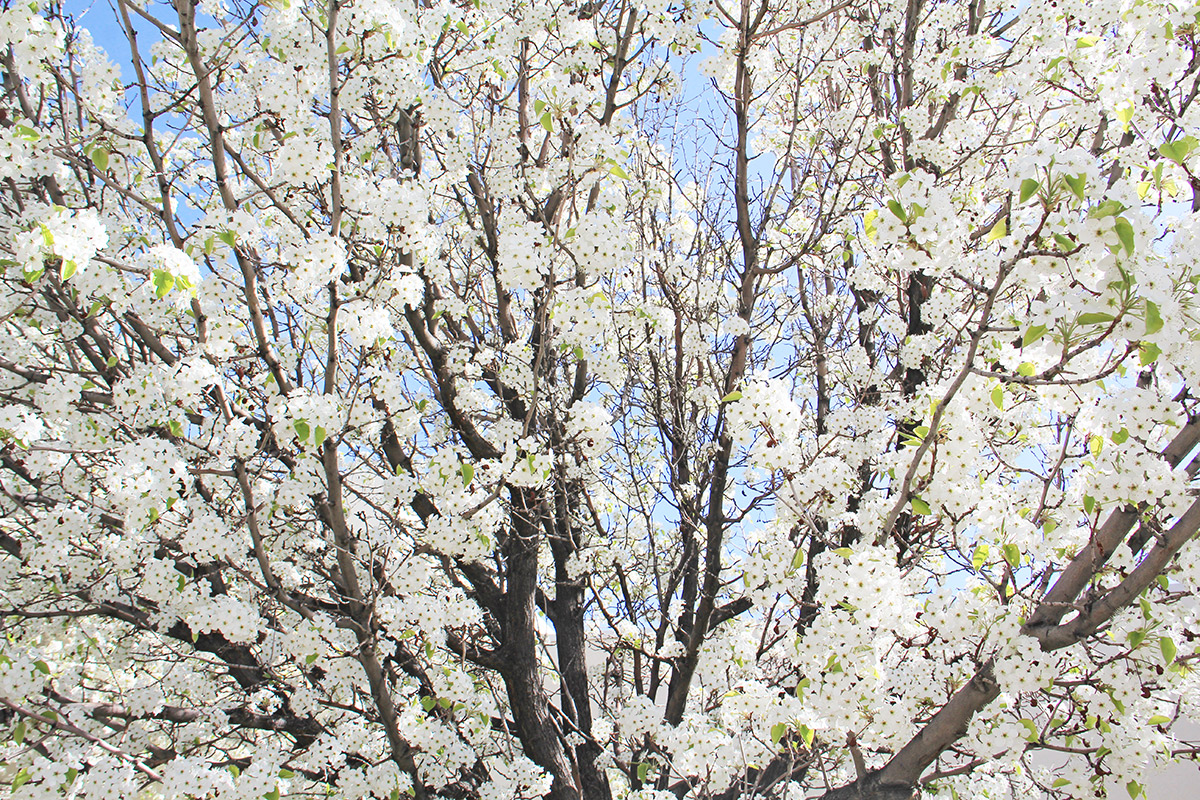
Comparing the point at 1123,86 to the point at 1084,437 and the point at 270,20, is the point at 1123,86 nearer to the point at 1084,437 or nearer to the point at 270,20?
the point at 1084,437

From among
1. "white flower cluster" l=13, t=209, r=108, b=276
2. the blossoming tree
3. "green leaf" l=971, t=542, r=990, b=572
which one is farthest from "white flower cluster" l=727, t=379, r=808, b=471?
"white flower cluster" l=13, t=209, r=108, b=276

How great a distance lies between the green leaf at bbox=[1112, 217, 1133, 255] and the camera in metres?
2.07

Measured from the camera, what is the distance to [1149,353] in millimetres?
2264

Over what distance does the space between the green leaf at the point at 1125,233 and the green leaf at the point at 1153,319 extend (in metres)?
0.18

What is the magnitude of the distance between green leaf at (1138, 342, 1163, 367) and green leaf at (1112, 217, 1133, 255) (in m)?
0.36

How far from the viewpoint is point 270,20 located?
378 cm

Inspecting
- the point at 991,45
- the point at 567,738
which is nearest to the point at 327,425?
the point at 567,738

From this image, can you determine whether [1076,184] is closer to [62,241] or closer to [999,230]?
[999,230]

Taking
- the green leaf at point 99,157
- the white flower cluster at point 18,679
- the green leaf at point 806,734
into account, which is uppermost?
the green leaf at point 99,157

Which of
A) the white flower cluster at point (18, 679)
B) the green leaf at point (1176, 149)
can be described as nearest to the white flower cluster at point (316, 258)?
the white flower cluster at point (18, 679)

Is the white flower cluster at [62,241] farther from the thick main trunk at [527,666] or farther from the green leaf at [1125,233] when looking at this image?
the green leaf at [1125,233]

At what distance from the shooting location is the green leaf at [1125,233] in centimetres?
207

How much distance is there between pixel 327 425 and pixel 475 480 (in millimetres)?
1249

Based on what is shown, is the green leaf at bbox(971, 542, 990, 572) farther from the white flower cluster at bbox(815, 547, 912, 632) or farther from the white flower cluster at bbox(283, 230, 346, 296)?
the white flower cluster at bbox(283, 230, 346, 296)
